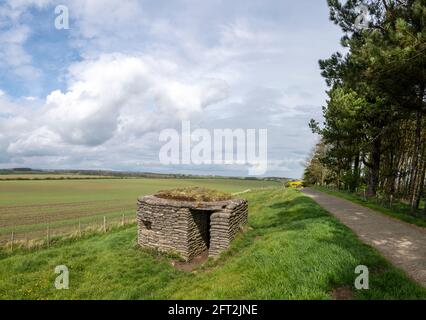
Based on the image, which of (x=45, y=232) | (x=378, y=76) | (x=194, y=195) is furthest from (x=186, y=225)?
(x=45, y=232)

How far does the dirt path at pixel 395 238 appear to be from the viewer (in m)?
7.48

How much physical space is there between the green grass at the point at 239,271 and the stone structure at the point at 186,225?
553mm

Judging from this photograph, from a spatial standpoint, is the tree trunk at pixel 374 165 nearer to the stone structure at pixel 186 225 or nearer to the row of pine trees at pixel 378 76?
the row of pine trees at pixel 378 76

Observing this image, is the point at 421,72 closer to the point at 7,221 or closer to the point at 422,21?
the point at 422,21

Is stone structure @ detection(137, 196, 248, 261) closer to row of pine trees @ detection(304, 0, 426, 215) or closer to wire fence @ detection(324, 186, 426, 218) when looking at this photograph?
row of pine trees @ detection(304, 0, 426, 215)

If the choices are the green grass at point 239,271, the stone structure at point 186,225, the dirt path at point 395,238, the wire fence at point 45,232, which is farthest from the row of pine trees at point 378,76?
the wire fence at point 45,232

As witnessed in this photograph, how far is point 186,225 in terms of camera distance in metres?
12.7

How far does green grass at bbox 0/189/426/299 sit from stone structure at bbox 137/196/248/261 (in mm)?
553

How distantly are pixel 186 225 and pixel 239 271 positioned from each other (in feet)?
16.1

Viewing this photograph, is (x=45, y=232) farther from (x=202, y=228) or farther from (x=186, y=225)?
(x=186, y=225)

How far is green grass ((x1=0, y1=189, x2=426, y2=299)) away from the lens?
6.23 metres

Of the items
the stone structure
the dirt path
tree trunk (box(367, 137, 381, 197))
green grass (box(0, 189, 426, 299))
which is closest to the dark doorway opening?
the stone structure

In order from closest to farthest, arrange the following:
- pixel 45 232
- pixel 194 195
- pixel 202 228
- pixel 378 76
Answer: pixel 378 76 < pixel 202 228 < pixel 194 195 < pixel 45 232

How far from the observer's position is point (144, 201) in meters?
14.0
